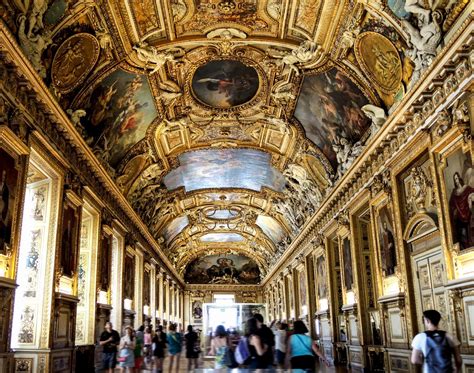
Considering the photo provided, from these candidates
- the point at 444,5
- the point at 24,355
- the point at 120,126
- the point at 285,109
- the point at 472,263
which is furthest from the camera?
the point at 285,109

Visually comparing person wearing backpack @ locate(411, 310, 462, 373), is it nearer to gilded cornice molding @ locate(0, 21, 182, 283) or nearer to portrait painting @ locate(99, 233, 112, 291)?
gilded cornice molding @ locate(0, 21, 182, 283)

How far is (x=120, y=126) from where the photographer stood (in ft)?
53.7

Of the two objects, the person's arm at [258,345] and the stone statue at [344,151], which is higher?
the stone statue at [344,151]

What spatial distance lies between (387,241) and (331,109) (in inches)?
184

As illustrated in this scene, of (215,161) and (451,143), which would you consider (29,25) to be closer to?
(451,143)

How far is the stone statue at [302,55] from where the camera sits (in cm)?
1370

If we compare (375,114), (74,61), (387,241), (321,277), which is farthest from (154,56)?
(321,277)

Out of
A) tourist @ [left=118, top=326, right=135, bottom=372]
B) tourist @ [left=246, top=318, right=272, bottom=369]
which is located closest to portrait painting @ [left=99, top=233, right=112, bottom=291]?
tourist @ [left=118, top=326, right=135, bottom=372]

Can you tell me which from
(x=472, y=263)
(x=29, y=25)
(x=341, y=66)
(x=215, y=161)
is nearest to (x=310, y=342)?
(x=472, y=263)

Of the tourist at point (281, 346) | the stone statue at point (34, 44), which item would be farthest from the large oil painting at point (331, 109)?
the stone statue at point (34, 44)

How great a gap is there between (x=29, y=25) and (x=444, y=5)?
7763 mm

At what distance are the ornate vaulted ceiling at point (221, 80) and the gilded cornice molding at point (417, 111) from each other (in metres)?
0.71

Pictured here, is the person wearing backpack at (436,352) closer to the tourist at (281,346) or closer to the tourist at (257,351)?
the tourist at (257,351)

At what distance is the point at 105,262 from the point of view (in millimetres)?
17047
